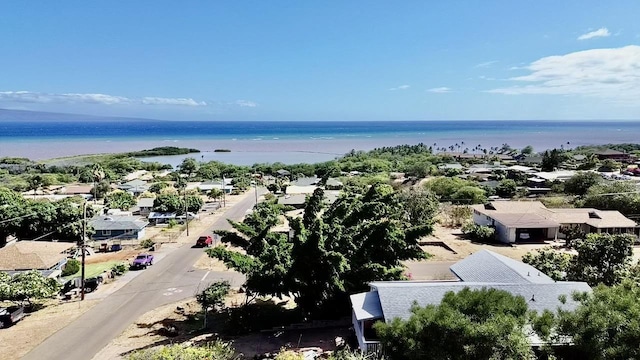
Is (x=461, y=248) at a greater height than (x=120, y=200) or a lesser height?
lesser

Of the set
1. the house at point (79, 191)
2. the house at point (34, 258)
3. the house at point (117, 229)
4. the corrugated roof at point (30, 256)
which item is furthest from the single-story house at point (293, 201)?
the corrugated roof at point (30, 256)

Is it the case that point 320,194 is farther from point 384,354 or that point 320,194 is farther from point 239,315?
point 384,354

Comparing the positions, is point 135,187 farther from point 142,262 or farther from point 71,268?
point 142,262

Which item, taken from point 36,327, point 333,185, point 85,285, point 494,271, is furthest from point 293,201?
point 494,271

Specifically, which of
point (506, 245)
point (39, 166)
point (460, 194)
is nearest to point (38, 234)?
point (506, 245)

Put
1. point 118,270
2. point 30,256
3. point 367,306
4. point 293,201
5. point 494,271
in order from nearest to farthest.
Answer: point 367,306
point 494,271
point 30,256
point 118,270
point 293,201

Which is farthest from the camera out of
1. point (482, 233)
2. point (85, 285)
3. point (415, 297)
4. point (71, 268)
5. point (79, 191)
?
point (79, 191)

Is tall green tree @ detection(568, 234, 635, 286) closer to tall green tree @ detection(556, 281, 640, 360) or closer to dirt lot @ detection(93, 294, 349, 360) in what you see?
tall green tree @ detection(556, 281, 640, 360)
